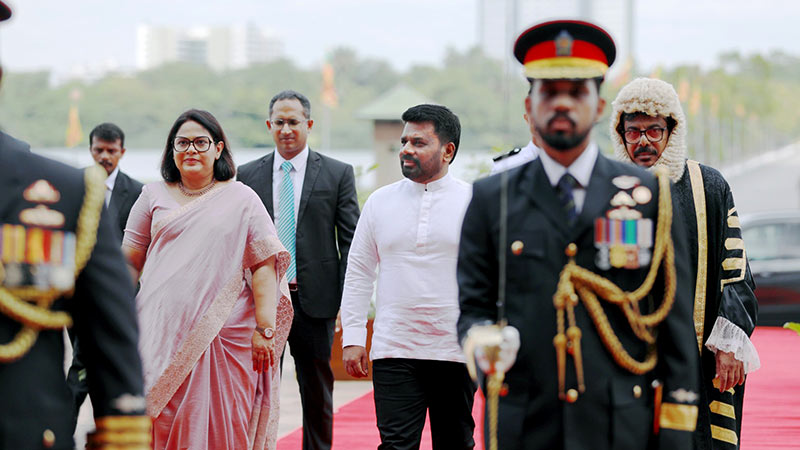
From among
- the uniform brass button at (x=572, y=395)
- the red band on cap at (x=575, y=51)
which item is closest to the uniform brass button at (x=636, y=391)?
the uniform brass button at (x=572, y=395)

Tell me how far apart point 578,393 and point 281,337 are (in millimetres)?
3054

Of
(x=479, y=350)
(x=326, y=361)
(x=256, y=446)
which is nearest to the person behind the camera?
(x=479, y=350)

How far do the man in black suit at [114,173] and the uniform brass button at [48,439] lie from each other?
15.5 feet

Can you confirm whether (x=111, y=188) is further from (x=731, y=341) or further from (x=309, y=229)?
(x=731, y=341)

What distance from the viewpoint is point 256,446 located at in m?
5.78

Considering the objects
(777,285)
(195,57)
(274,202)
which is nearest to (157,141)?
(777,285)

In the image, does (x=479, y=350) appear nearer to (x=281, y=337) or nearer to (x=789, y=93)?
(x=281, y=337)

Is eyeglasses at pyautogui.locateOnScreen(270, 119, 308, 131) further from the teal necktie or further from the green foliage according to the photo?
the green foliage

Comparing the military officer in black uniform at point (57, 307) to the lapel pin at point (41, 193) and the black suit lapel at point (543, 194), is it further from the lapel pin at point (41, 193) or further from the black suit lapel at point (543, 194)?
the black suit lapel at point (543, 194)

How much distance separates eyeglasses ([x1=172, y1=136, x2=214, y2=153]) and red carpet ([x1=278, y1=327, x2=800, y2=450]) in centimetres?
185

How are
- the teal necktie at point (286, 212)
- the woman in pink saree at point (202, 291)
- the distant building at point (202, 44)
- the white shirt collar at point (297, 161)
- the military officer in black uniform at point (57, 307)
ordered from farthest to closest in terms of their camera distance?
1. the distant building at point (202, 44)
2. the white shirt collar at point (297, 161)
3. the teal necktie at point (286, 212)
4. the woman in pink saree at point (202, 291)
5. the military officer in black uniform at point (57, 307)

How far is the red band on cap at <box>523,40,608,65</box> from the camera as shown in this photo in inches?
128

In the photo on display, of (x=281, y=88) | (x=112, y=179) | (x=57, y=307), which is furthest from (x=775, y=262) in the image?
(x=281, y=88)

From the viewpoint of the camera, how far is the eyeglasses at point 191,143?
5.57 m
